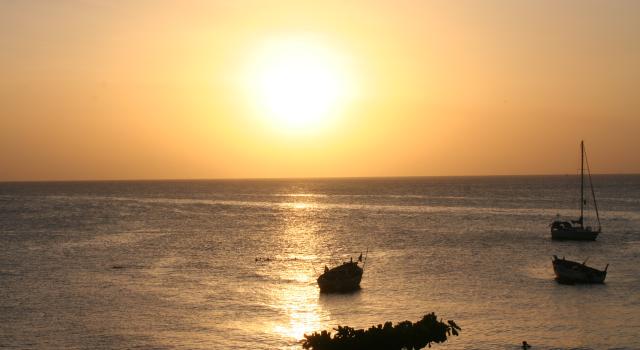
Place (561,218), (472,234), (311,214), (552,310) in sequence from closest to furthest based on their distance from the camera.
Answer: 1. (552,310)
2. (472,234)
3. (561,218)
4. (311,214)

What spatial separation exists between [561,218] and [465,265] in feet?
242

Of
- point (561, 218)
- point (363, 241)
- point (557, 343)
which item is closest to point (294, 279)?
point (557, 343)

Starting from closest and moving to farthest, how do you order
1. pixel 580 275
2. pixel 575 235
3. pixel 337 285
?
pixel 337 285
pixel 580 275
pixel 575 235

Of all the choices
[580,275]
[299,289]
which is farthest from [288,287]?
[580,275]

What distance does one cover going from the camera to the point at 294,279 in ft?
215

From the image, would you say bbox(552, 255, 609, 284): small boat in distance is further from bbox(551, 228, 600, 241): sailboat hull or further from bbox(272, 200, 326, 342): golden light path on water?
bbox(551, 228, 600, 241): sailboat hull

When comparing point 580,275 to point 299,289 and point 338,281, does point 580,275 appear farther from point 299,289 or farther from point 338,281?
point 299,289

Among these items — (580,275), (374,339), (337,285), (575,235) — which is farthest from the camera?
(575,235)

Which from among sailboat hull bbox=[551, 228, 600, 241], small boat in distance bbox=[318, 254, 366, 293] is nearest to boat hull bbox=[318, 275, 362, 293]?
small boat in distance bbox=[318, 254, 366, 293]

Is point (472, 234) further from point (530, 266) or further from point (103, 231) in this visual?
point (103, 231)

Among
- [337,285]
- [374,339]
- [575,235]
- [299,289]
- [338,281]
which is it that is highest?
[374,339]

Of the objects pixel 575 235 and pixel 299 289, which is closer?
pixel 299 289

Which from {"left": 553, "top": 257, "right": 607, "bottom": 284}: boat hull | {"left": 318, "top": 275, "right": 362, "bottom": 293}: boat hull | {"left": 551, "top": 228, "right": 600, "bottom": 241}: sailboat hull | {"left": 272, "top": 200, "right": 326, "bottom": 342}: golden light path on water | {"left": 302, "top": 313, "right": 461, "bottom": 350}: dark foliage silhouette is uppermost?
{"left": 302, "top": 313, "right": 461, "bottom": 350}: dark foliage silhouette

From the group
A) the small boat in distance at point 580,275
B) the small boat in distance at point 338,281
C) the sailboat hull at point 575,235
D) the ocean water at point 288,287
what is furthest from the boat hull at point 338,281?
the sailboat hull at point 575,235
